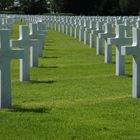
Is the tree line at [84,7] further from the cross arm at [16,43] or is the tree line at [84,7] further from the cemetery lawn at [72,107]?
the cross arm at [16,43]

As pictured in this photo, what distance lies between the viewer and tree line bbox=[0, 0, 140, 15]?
270 feet

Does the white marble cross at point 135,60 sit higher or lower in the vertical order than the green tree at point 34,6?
higher

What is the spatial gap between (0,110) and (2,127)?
1086mm

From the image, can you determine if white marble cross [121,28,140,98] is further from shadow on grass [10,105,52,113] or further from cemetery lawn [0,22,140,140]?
shadow on grass [10,105,52,113]

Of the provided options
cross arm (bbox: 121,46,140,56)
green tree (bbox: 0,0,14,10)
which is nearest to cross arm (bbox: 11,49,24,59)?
cross arm (bbox: 121,46,140,56)

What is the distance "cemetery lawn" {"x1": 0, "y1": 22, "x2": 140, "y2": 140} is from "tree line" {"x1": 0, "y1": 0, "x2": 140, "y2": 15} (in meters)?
67.8

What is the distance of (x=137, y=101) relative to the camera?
9.89m

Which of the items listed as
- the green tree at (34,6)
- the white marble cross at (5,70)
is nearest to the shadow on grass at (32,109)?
the white marble cross at (5,70)

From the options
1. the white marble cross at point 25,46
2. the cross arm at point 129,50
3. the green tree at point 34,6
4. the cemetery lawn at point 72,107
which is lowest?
the green tree at point 34,6

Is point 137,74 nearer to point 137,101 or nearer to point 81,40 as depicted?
point 137,101

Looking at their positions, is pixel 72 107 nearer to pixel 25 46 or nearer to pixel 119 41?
pixel 119 41

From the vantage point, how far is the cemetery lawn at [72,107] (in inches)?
300

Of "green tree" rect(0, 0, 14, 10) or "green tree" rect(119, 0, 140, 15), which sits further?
"green tree" rect(0, 0, 14, 10)

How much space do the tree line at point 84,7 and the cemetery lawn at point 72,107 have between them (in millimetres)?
67810
